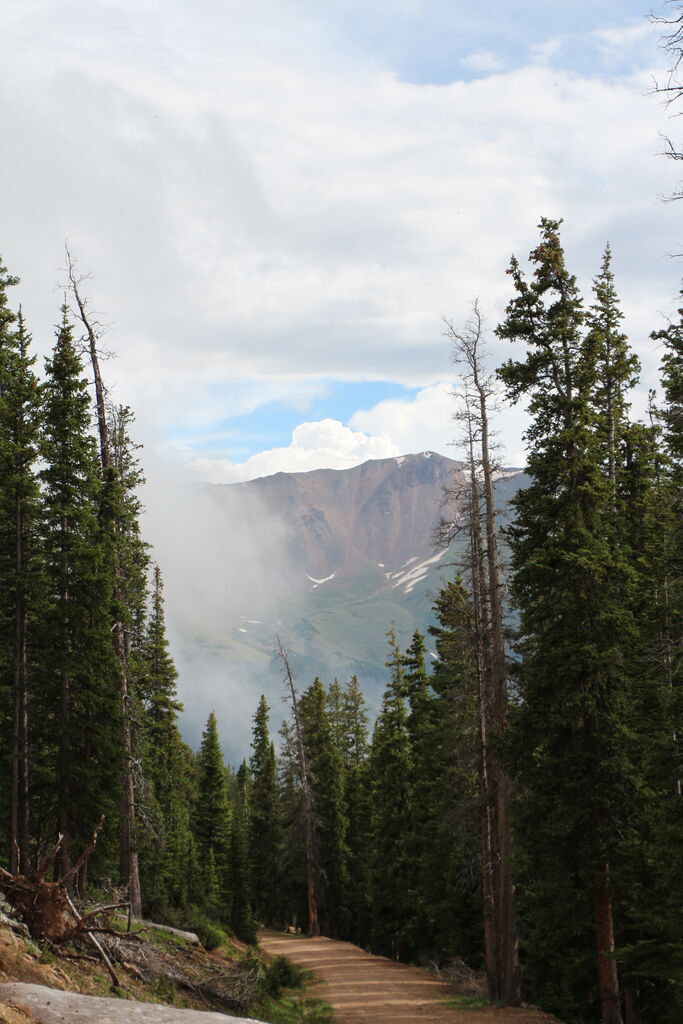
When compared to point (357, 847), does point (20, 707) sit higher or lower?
higher

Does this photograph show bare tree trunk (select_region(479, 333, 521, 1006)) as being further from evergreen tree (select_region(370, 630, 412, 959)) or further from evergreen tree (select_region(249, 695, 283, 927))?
evergreen tree (select_region(249, 695, 283, 927))

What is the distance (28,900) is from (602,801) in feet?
35.8

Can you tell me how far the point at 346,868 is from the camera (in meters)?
56.1

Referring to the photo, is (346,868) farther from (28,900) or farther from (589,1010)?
(28,900)

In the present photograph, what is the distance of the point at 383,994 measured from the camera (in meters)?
24.3

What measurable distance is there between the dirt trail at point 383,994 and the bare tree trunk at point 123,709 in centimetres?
697

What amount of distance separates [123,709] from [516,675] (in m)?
11.9

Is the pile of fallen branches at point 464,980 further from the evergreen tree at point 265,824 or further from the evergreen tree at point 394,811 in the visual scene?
the evergreen tree at point 265,824

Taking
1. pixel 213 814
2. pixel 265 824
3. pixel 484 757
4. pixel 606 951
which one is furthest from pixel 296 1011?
pixel 265 824

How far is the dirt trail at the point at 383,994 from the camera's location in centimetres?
1839

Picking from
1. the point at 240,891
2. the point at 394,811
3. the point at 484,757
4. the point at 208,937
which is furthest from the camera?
the point at 240,891

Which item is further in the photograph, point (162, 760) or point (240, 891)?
point (240, 891)

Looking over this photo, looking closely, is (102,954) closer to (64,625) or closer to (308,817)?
(64,625)

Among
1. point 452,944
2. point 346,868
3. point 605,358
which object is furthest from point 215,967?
point 346,868
